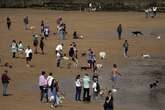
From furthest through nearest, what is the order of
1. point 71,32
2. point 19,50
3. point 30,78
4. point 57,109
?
point 71,32, point 19,50, point 30,78, point 57,109

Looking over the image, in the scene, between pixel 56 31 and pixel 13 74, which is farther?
pixel 56 31

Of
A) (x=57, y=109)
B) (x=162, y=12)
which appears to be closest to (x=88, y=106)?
(x=57, y=109)

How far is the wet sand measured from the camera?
102 ft

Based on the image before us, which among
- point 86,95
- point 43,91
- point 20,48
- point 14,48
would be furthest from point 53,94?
point 20,48

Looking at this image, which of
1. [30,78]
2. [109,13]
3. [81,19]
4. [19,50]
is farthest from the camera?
[109,13]

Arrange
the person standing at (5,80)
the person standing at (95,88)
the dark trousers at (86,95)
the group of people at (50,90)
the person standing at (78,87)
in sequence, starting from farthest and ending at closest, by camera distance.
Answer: the person standing at (5,80) < the person standing at (95,88) < the dark trousers at (86,95) < the person standing at (78,87) < the group of people at (50,90)

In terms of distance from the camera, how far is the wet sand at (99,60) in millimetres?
31078

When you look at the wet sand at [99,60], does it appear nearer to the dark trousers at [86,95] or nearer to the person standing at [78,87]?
the person standing at [78,87]

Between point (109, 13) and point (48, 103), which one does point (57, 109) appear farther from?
point (109, 13)

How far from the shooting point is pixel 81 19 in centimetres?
6538

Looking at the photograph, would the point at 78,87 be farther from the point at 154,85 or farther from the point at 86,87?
the point at 154,85

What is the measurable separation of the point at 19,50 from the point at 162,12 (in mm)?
34202

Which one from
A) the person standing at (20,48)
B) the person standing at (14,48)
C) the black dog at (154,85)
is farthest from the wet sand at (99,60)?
the person standing at (20,48)

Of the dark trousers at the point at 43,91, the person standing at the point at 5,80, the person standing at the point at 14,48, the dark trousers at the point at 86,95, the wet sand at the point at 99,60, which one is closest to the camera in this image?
the dark trousers at the point at 43,91
